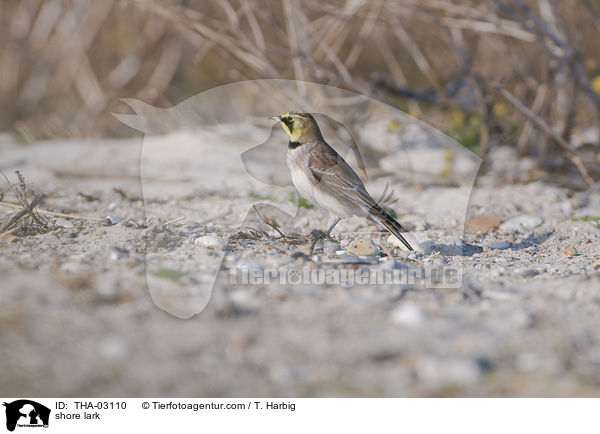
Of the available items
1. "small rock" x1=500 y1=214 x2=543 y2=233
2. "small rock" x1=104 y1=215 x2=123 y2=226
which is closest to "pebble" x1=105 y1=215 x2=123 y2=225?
"small rock" x1=104 y1=215 x2=123 y2=226

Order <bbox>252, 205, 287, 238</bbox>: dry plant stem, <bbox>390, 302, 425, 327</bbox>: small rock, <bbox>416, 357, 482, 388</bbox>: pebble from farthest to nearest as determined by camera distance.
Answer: <bbox>252, 205, 287, 238</bbox>: dry plant stem → <bbox>390, 302, 425, 327</bbox>: small rock → <bbox>416, 357, 482, 388</bbox>: pebble

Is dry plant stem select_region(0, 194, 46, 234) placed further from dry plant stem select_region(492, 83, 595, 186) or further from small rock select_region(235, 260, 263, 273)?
dry plant stem select_region(492, 83, 595, 186)

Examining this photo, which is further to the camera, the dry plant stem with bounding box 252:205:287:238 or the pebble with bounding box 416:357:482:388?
the dry plant stem with bounding box 252:205:287:238

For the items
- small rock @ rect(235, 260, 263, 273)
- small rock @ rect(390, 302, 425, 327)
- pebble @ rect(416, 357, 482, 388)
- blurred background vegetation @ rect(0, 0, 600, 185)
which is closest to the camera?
pebble @ rect(416, 357, 482, 388)

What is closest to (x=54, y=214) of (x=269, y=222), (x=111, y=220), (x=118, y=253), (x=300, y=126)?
(x=111, y=220)

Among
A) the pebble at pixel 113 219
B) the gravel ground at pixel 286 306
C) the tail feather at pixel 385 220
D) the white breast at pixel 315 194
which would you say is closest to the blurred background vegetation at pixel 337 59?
the gravel ground at pixel 286 306

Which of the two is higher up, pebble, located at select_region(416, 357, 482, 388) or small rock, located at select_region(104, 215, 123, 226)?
small rock, located at select_region(104, 215, 123, 226)

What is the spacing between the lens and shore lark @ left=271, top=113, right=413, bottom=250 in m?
2.63

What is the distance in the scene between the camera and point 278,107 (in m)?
4.31

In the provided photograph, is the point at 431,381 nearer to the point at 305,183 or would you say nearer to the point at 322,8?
the point at 305,183

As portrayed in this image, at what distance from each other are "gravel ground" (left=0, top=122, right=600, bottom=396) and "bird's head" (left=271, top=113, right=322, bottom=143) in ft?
1.62
